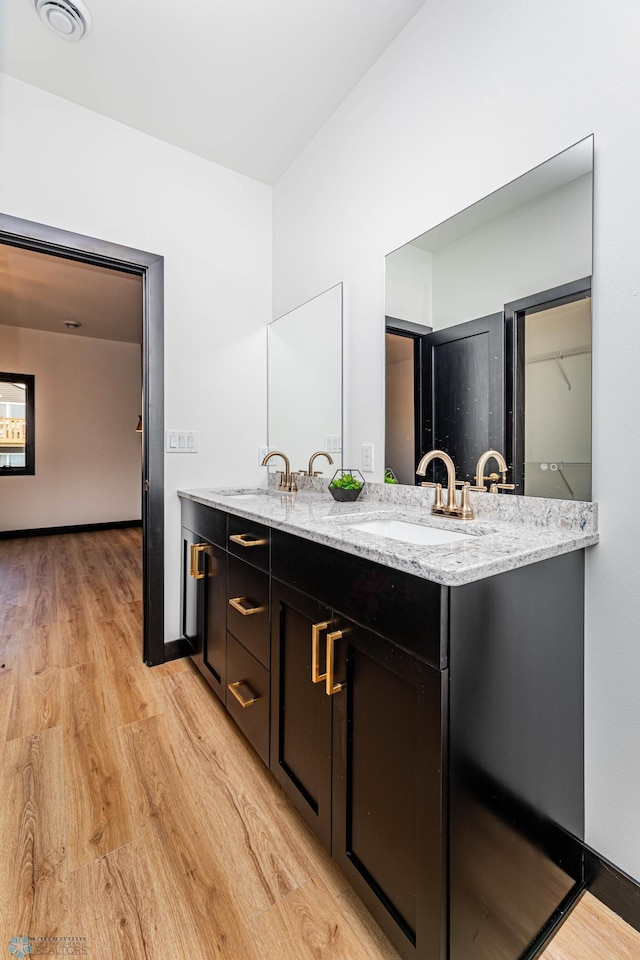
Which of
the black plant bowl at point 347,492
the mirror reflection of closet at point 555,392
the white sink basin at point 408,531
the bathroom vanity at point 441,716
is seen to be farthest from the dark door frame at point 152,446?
the mirror reflection of closet at point 555,392

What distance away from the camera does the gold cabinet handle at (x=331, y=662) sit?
104 cm

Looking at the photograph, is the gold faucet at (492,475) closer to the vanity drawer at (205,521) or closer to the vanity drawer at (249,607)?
the vanity drawer at (249,607)

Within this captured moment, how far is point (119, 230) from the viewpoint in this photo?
221cm

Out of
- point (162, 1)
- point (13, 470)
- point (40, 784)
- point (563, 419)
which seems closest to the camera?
→ point (563, 419)

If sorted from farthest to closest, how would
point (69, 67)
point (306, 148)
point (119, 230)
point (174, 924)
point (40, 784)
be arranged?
point (306, 148), point (119, 230), point (69, 67), point (40, 784), point (174, 924)

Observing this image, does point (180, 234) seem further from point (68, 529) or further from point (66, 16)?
point (68, 529)

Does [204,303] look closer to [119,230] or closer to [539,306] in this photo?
[119,230]

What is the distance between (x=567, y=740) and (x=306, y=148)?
2808 millimetres

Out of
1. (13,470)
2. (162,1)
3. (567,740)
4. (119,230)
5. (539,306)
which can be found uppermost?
(162,1)

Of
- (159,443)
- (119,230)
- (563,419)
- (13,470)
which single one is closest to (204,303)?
(119,230)

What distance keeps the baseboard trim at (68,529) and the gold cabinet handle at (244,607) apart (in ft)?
16.9

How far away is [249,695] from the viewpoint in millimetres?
1536

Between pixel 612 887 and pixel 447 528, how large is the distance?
944mm

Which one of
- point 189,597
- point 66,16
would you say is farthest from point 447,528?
point 66,16
